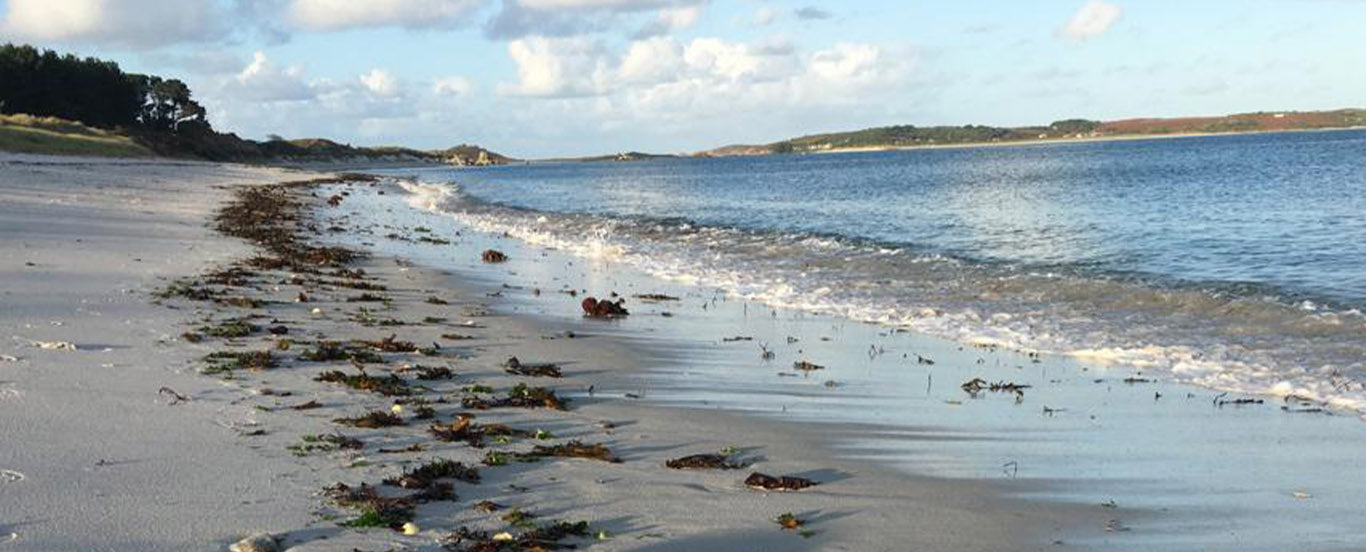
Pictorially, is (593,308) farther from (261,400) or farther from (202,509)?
(202,509)

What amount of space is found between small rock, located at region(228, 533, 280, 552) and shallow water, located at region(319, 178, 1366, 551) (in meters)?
3.83

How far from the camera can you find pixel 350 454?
6.53m

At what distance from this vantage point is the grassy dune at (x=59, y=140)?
57.3m

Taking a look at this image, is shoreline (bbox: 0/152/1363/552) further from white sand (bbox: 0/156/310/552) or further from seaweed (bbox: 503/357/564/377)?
seaweed (bbox: 503/357/564/377)

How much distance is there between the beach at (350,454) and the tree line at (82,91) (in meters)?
95.5

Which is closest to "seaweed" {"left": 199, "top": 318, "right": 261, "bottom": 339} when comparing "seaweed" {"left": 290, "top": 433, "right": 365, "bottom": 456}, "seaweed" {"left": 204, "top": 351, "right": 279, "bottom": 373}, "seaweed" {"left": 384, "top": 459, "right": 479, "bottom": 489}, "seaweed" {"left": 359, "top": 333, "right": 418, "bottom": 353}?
"seaweed" {"left": 204, "top": 351, "right": 279, "bottom": 373}

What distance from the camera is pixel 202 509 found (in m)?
5.21

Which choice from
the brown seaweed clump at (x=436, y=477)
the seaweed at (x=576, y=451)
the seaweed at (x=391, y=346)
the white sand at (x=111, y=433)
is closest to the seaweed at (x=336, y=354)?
the seaweed at (x=391, y=346)

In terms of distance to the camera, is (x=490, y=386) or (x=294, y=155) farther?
(x=294, y=155)

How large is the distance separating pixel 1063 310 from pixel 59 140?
6347 cm

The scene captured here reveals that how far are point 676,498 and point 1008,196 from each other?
4740cm

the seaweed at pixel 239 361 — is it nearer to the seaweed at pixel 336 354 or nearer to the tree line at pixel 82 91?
the seaweed at pixel 336 354

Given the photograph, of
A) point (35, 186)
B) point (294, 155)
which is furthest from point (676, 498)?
point (294, 155)

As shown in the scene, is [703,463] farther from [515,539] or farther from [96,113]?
[96,113]
